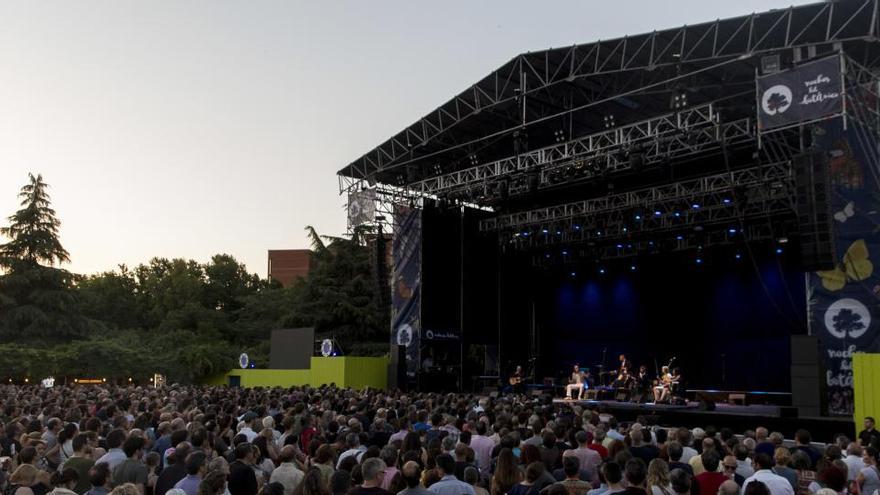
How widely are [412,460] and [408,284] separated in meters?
21.9

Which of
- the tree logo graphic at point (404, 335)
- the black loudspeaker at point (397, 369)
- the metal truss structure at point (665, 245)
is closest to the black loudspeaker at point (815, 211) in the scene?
the metal truss structure at point (665, 245)

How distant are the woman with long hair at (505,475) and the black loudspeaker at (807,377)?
1343 centimetres

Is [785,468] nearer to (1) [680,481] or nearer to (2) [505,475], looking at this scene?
(1) [680,481]

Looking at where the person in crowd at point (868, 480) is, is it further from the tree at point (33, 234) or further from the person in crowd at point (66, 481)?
the tree at point (33, 234)

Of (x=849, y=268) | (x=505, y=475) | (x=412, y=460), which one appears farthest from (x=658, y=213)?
(x=412, y=460)

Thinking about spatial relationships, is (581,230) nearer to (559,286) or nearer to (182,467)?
(559,286)

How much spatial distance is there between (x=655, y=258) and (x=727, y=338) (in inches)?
154

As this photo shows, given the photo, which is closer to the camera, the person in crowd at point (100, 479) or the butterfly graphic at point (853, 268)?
the person in crowd at point (100, 479)

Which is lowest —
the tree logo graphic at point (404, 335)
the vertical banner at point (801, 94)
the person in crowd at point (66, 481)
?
the person in crowd at point (66, 481)

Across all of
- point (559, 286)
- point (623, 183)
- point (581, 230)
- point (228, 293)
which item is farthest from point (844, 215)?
point (228, 293)

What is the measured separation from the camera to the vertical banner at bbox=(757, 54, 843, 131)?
14.5 m

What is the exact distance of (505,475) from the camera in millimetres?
5672

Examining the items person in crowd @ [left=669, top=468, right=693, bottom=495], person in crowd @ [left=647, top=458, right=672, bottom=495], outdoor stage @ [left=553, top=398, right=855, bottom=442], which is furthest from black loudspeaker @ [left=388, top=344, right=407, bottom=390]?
person in crowd @ [left=669, top=468, right=693, bottom=495]

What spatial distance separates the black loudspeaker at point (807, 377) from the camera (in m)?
16.8
